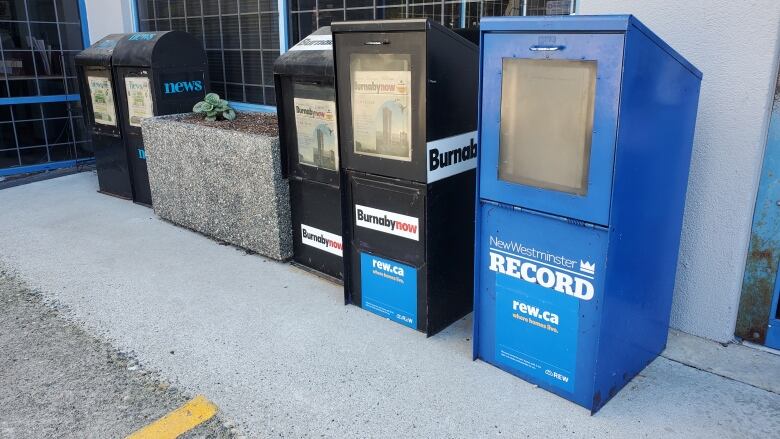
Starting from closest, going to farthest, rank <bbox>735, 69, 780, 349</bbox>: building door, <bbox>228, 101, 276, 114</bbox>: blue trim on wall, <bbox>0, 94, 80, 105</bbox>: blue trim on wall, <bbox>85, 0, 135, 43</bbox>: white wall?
<bbox>735, 69, 780, 349</bbox>: building door → <bbox>228, 101, 276, 114</bbox>: blue trim on wall → <bbox>85, 0, 135, 43</bbox>: white wall → <bbox>0, 94, 80, 105</bbox>: blue trim on wall

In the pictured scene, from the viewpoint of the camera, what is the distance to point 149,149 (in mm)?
5578

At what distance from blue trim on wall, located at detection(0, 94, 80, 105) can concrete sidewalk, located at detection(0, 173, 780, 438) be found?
3.47 m

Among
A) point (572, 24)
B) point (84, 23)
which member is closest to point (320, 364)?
point (572, 24)

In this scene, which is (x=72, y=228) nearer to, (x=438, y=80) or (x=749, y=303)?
(x=438, y=80)

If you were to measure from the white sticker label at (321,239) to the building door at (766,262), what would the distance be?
2.54 m

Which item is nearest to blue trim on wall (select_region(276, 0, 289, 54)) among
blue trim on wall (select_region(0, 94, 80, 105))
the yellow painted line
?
the yellow painted line

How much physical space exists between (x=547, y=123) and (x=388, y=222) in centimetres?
128

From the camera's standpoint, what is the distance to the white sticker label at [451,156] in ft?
10.8

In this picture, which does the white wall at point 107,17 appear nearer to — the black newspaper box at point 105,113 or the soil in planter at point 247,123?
the black newspaper box at point 105,113

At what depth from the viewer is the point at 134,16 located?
7.36 meters

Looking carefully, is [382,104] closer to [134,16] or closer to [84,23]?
[134,16]

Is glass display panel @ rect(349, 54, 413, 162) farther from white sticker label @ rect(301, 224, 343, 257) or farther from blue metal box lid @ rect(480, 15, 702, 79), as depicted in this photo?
white sticker label @ rect(301, 224, 343, 257)

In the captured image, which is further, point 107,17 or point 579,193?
point 107,17

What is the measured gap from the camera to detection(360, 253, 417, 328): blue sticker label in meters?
3.56
